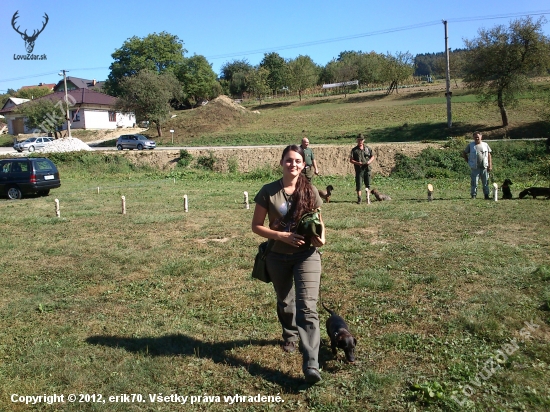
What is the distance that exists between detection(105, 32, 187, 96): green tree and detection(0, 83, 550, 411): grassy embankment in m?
54.5

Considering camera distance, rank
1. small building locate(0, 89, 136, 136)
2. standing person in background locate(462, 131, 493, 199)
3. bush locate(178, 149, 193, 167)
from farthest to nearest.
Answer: small building locate(0, 89, 136, 136) → bush locate(178, 149, 193, 167) → standing person in background locate(462, 131, 493, 199)

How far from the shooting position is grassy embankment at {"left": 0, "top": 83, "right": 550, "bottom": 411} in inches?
152

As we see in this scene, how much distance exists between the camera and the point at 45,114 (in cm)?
4622

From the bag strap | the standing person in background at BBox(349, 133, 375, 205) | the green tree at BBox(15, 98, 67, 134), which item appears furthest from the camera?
the green tree at BBox(15, 98, 67, 134)

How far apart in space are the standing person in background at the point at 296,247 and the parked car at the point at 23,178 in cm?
1528

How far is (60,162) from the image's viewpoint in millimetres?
27531

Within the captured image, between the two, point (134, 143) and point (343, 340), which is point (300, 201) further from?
point (134, 143)

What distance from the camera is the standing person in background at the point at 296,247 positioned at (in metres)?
3.80

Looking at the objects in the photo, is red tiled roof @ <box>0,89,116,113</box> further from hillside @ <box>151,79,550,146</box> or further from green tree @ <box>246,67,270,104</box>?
green tree @ <box>246,67,270,104</box>

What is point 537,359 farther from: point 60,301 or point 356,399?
point 60,301

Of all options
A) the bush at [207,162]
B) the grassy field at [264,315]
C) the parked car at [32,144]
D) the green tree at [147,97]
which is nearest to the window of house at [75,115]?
the green tree at [147,97]

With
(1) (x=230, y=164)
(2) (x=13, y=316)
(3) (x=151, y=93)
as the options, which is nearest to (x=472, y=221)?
(2) (x=13, y=316)

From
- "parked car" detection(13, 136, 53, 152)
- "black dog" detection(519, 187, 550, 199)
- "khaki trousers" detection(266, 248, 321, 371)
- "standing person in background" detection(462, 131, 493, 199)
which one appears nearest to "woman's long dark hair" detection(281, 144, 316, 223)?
"khaki trousers" detection(266, 248, 321, 371)

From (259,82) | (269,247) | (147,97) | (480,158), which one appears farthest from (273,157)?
(259,82)
